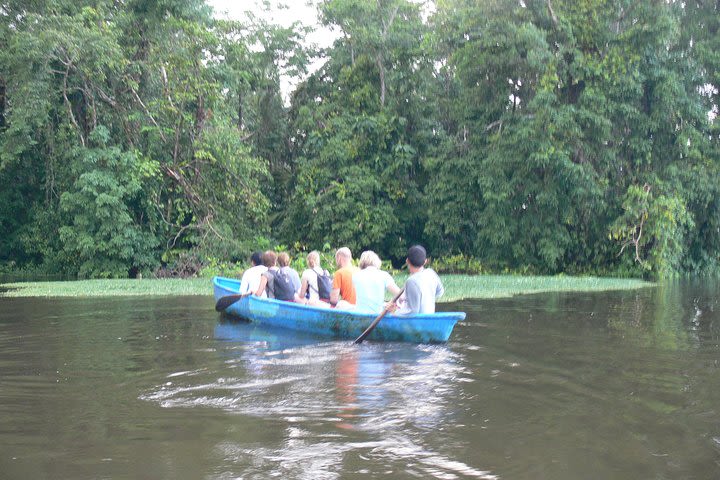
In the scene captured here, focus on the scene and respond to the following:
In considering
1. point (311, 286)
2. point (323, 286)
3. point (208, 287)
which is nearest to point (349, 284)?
point (311, 286)

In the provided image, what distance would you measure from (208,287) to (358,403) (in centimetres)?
1481

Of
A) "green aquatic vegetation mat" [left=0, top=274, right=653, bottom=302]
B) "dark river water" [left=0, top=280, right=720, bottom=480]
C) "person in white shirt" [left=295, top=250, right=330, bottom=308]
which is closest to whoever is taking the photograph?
"dark river water" [left=0, top=280, right=720, bottom=480]

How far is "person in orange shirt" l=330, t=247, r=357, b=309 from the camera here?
1184 cm

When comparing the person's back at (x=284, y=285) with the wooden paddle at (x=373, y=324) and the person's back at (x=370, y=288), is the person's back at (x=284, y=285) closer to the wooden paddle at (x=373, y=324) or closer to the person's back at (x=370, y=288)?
the person's back at (x=370, y=288)

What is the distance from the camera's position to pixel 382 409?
6762mm

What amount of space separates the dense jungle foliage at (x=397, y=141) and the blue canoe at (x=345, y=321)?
1455cm

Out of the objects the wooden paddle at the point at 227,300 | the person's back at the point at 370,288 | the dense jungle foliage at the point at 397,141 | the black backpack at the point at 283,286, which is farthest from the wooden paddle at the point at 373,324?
the dense jungle foliage at the point at 397,141

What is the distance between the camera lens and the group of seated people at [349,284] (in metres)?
10.7

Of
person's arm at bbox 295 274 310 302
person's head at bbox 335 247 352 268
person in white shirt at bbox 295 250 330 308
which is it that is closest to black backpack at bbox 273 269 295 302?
person in white shirt at bbox 295 250 330 308

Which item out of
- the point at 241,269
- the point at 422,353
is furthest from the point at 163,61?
the point at 422,353

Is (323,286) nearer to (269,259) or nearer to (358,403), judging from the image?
(269,259)

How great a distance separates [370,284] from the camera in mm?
11500

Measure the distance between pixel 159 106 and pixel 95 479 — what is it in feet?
79.6

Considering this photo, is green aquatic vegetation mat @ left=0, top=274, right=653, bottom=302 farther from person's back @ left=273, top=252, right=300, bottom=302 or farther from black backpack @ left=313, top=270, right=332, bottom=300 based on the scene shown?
person's back @ left=273, top=252, right=300, bottom=302
